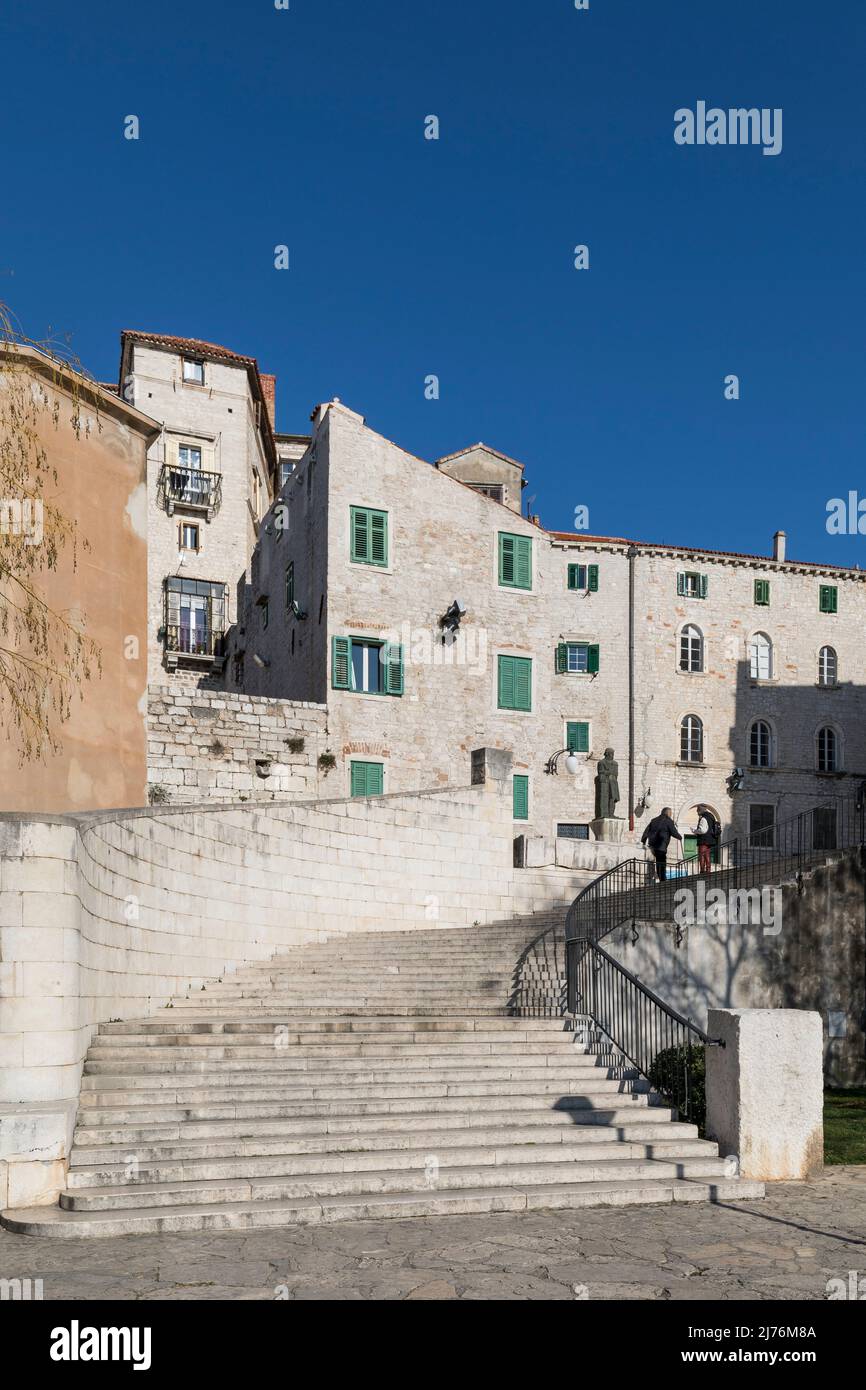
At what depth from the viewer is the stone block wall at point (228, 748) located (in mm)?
24766

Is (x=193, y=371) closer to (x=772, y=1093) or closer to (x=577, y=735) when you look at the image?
(x=577, y=735)

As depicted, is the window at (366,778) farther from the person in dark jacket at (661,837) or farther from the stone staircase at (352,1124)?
the stone staircase at (352,1124)

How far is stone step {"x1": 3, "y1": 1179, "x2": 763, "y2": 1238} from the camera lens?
7664mm

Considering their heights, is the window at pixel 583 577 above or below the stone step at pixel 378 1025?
above

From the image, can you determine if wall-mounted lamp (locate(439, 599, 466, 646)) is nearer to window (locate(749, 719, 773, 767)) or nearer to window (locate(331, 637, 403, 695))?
window (locate(331, 637, 403, 695))

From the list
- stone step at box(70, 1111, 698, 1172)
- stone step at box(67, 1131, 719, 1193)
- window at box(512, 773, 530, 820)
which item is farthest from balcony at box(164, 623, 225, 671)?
stone step at box(67, 1131, 719, 1193)

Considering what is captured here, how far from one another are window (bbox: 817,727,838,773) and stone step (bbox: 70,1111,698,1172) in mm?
32288

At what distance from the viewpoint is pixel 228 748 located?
2545 centimetres

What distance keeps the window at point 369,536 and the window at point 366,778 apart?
547 cm

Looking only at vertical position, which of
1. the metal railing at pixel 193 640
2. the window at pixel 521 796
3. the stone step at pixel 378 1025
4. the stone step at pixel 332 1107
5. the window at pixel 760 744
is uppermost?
the metal railing at pixel 193 640

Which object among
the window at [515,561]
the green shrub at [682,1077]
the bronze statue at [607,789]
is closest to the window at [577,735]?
the bronze statue at [607,789]

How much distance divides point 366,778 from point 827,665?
20.5 meters

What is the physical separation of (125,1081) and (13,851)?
9.19ft
